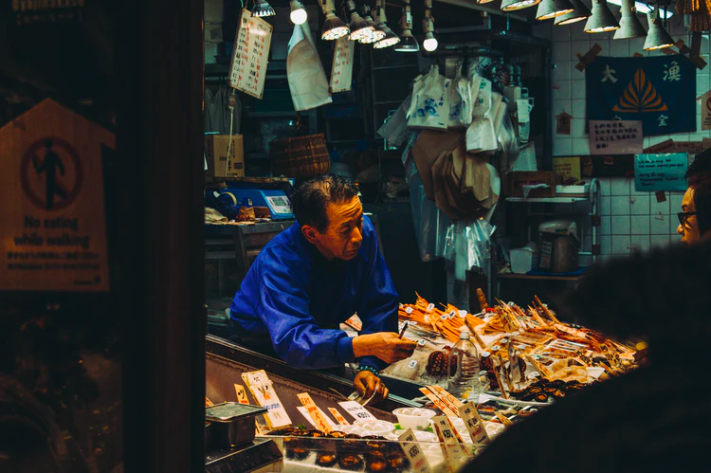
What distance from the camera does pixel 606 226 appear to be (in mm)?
8367

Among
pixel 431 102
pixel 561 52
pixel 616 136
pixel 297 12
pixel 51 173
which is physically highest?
pixel 561 52

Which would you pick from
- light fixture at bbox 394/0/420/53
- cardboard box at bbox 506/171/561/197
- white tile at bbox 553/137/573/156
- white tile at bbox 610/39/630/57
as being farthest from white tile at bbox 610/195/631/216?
light fixture at bbox 394/0/420/53

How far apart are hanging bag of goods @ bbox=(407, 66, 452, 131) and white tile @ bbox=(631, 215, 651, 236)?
315cm

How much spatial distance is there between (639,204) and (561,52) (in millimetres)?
2146

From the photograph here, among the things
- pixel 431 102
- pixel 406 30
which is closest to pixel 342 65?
pixel 406 30

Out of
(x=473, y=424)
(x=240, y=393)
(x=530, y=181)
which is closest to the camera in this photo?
(x=473, y=424)

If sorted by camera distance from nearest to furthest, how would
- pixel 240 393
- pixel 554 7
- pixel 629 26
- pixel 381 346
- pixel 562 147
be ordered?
pixel 240 393 < pixel 381 346 < pixel 554 7 < pixel 629 26 < pixel 562 147

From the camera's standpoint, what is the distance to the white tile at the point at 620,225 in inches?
328

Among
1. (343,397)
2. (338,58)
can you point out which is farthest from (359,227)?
(338,58)

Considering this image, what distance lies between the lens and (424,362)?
140 inches

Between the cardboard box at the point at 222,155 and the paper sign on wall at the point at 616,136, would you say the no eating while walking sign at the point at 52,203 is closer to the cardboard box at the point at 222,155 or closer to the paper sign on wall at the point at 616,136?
the cardboard box at the point at 222,155

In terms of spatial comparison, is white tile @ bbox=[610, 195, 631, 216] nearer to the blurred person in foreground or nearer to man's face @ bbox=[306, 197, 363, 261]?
man's face @ bbox=[306, 197, 363, 261]

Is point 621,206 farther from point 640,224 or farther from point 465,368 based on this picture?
point 465,368

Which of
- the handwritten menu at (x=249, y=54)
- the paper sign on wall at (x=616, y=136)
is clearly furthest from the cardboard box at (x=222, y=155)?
the paper sign on wall at (x=616, y=136)
